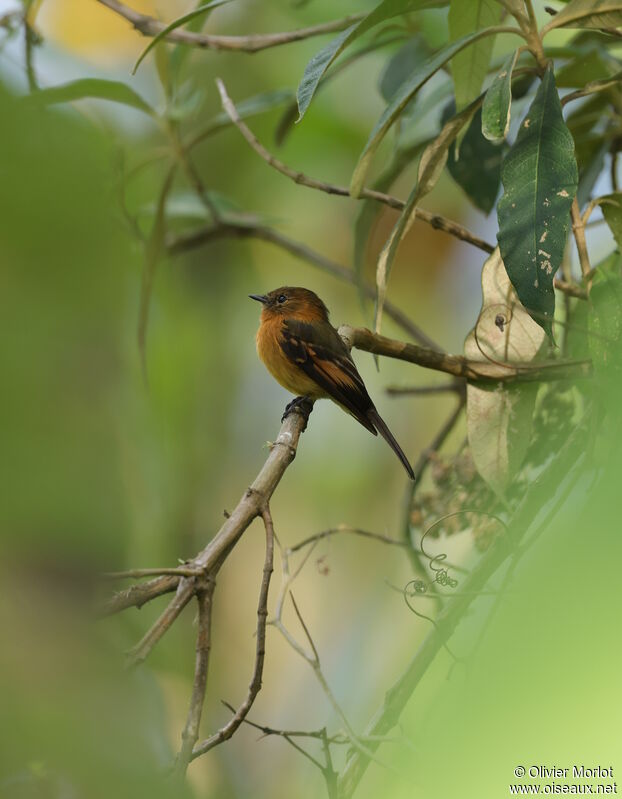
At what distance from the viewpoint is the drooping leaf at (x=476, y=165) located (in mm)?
2117

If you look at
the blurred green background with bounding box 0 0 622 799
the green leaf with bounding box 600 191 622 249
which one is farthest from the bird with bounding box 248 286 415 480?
the green leaf with bounding box 600 191 622 249

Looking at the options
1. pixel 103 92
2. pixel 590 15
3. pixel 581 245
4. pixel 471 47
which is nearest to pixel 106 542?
pixel 581 245

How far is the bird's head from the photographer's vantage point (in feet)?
10.8

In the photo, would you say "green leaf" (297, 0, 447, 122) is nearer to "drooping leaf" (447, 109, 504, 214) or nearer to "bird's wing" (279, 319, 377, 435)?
"drooping leaf" (447, 109, 504, 214)

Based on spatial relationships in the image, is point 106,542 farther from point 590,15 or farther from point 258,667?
point 590,15

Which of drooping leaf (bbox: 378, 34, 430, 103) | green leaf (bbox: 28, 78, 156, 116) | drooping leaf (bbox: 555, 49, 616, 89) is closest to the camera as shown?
drooping leaf (bbox: 555, 49, 616, 89)

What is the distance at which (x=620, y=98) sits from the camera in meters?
1.88

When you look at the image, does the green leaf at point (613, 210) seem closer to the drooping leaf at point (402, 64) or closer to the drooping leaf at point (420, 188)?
the drooping leaf at point (420, 188)

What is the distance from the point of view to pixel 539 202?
58.7 inches

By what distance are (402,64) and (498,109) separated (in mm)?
950

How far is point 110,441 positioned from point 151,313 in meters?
1.44

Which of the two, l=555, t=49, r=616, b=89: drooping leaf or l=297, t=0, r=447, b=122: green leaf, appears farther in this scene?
l=555, t=49, r=616, b=89: drooping leaf

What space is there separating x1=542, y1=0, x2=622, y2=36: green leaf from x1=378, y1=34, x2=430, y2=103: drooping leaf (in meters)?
0.74

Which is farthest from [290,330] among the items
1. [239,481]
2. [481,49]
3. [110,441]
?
[110,441]
